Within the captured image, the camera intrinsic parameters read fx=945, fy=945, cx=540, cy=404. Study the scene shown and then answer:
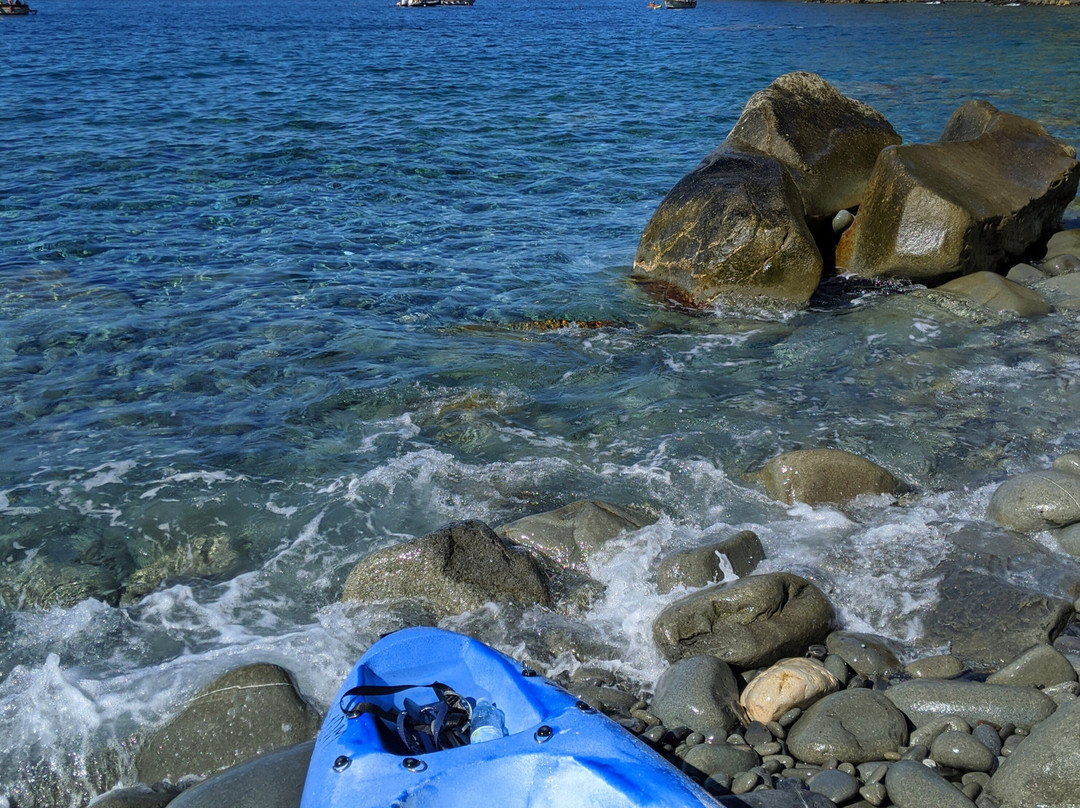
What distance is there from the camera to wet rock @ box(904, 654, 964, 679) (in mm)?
4836

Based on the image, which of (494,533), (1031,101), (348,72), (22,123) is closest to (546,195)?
(494,533)

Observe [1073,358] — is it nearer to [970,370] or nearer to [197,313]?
[970,370]

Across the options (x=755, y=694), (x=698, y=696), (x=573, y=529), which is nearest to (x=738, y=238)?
(x=573, y=529)

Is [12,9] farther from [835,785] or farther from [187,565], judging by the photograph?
[835,785]

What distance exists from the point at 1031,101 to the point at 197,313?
19970 mm

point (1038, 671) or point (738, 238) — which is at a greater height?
point (738, 238)

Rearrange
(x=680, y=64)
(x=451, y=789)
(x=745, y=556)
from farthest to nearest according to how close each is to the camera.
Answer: (x=680, y=64) < (x=745, y=556) < (x=451, y=789)

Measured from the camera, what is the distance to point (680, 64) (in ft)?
104

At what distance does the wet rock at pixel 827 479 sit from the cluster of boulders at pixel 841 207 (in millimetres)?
3566

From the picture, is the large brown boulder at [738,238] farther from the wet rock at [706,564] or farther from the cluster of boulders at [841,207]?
the wet rock at [706,564]

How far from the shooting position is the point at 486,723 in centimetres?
398

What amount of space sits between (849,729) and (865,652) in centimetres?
76

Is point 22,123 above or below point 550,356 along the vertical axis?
above

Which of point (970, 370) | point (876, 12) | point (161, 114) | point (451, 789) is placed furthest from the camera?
point (876, 12)
